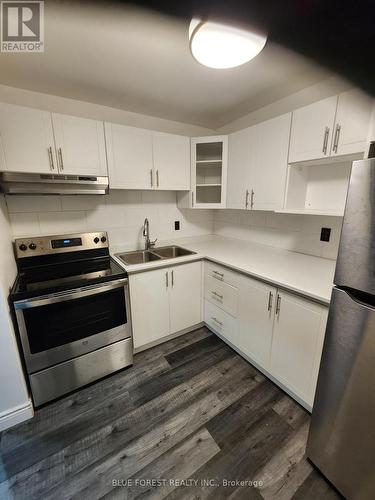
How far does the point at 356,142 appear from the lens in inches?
48.9

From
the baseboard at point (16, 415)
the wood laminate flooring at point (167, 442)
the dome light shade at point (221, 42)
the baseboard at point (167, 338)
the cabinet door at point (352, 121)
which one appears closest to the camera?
the dome light shade at point (221, 42)

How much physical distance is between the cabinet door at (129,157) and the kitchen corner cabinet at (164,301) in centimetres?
86

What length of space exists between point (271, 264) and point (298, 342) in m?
0.62

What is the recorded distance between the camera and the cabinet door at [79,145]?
5.17 ft

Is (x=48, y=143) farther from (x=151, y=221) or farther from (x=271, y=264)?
(x=271, y=264)

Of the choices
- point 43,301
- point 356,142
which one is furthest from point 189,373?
point 356,142

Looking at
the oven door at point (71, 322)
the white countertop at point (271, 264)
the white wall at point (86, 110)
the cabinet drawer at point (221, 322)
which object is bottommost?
the cabinet drawer at point (221, 322)

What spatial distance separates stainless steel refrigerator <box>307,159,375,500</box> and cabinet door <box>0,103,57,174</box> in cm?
191

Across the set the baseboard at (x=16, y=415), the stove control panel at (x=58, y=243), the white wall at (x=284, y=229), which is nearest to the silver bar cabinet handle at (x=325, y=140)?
the white wall at (x=284, y=229)

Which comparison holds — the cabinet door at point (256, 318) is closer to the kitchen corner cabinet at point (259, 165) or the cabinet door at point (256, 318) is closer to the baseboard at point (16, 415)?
the kitchen corner cabinet at point (259, 165)

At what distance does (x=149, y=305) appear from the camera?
1.93 meters

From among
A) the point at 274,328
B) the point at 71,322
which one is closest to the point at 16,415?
the point at 71,322

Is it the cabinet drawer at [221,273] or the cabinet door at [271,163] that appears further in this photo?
the cabinet drawer at [221,273]

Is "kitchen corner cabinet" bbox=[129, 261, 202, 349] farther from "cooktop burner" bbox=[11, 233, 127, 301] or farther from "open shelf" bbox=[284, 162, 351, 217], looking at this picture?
"open shelf" bbox=[284, 162, 351, 217]
